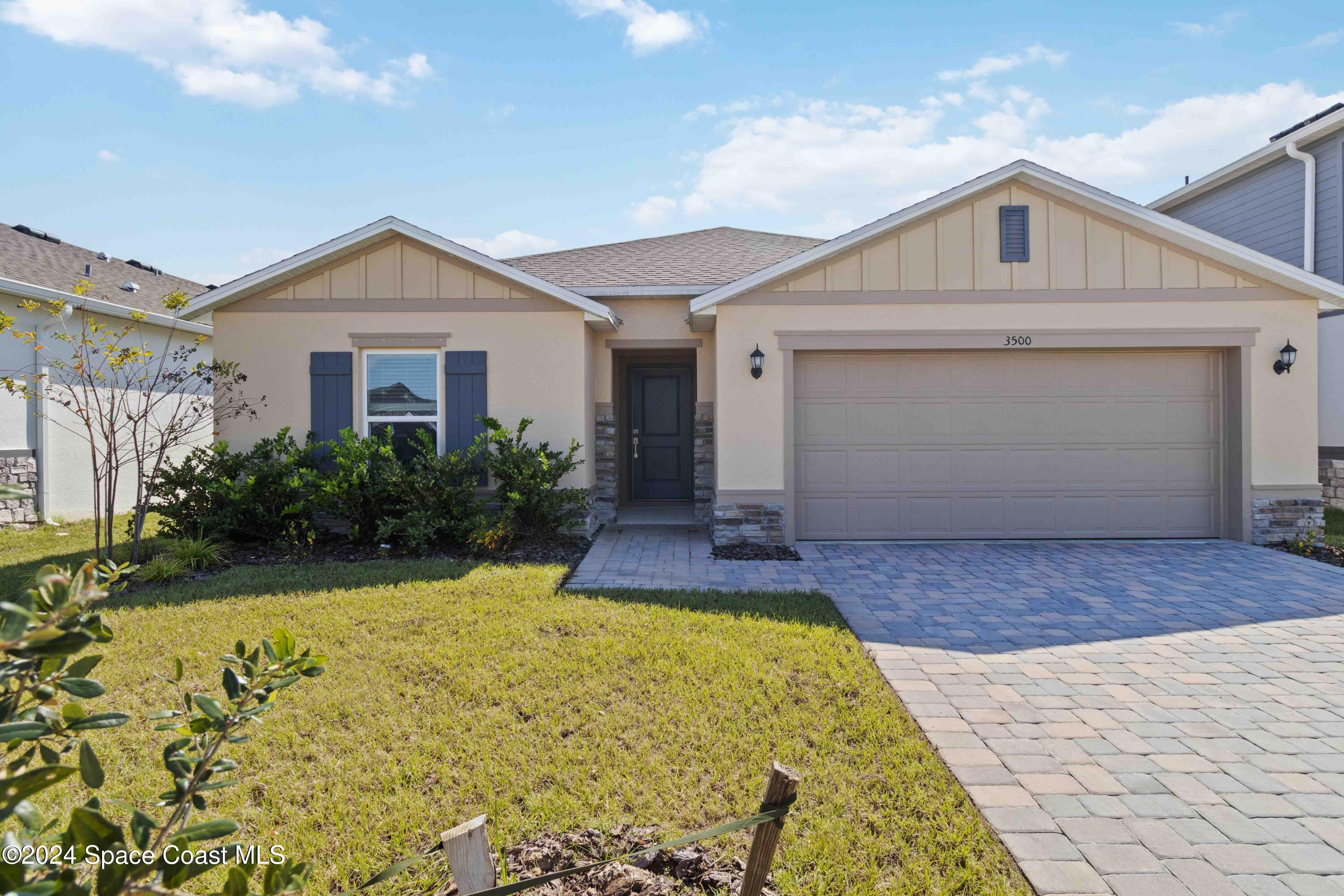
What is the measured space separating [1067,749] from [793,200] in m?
16.4

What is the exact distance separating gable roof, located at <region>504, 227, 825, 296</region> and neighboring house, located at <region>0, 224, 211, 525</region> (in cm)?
498

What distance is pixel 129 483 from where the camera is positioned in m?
11.8

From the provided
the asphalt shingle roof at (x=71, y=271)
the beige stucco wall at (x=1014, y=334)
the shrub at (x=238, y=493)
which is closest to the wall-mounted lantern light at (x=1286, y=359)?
the beige stucco wall at (x=1014, y=334)

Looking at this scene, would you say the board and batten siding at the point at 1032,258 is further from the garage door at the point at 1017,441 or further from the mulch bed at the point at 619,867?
the mulch bed at the point at 619,867

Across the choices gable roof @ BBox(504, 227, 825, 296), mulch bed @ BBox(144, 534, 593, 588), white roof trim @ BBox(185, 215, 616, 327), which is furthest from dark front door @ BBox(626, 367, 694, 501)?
mulch bed @ BBox(144, 534, 593, 588)

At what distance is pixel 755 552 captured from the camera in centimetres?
809

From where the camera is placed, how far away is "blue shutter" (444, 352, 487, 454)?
346 inches

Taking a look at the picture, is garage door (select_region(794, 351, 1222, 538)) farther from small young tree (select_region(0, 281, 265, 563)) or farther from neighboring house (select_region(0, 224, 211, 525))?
neighboring house (select_region(0, 224, 211, 525))

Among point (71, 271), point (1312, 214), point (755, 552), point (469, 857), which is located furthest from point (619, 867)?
point (1312, 214)

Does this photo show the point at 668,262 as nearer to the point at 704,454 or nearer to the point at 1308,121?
the point at 704,454

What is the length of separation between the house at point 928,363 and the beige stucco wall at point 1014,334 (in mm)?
24

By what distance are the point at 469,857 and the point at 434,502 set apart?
6.52m

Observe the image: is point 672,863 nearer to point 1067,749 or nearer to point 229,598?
point 1067,749

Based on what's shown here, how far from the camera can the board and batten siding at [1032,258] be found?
Answer: 8375mm
